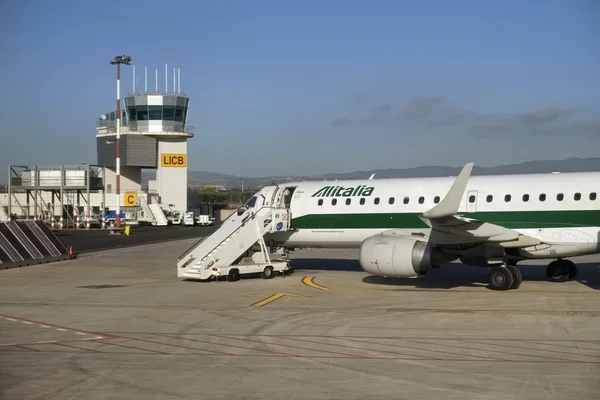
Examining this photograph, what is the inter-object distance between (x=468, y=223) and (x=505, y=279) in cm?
225

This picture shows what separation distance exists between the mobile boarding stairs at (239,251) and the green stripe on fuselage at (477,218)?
1.13 meters

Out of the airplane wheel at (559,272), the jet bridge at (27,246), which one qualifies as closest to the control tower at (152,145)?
the jet bridge at (27,246)

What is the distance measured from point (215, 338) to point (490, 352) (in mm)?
5164

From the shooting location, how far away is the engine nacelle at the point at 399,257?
747 inches

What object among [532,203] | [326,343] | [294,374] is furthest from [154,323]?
[532,203]

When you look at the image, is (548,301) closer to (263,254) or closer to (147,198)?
(263,254)

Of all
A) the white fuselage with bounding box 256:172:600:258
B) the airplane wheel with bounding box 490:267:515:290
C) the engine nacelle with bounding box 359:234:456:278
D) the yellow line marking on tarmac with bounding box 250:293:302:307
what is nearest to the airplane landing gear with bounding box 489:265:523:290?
the airplane wheel with bounding box 490:267:515:290

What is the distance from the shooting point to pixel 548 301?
57.1ft

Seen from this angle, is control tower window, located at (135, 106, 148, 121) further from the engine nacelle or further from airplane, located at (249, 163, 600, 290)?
the engine nacelle

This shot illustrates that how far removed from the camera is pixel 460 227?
1886 cm

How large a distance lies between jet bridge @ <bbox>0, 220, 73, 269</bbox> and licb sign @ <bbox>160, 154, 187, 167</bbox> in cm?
4048

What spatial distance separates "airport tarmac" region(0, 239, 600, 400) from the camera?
938 centimetres

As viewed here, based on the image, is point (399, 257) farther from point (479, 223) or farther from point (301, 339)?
point (301, 339)

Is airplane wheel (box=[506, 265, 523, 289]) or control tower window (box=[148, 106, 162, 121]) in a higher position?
control tower window (box=[148, 106, 162, 121])
